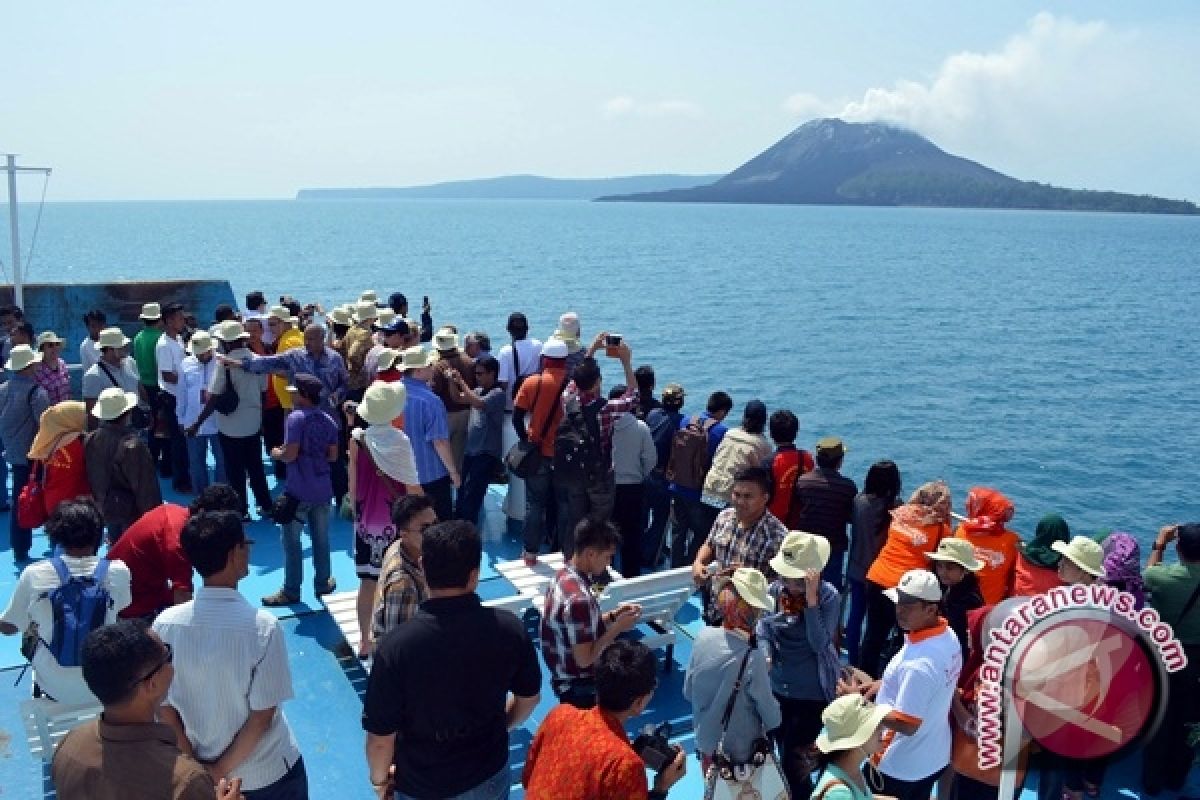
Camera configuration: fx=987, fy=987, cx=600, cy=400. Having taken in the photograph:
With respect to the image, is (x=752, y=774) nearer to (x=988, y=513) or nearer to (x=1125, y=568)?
(x=988, y=513)

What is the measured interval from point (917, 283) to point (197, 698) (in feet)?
218

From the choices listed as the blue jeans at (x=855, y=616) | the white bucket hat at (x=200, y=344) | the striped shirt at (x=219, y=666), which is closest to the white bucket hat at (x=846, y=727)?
the striped shirt at (x=219, y=666)

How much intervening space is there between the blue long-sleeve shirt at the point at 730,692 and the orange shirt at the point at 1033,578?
1985 mm

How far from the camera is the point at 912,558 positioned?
5867mm

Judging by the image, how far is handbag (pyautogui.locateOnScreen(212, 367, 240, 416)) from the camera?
8.59 meters

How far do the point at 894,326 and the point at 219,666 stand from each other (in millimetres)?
43759

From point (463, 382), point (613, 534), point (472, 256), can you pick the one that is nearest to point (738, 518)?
point (613, 534)

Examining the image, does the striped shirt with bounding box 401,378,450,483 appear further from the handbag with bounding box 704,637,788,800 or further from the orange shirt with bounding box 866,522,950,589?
the handbag with bounding box 704,637,788,800

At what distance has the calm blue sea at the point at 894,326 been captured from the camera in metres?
23.8

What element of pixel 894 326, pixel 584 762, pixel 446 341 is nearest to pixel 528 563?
A: pixel 446 341

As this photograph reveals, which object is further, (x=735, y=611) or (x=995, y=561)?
(x=995, y=561)

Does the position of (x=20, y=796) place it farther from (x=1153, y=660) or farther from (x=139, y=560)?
(x=1153, y=660)

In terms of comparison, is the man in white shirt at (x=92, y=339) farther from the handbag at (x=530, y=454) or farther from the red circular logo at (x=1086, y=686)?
the red circular logo at (x=1086, y=686)

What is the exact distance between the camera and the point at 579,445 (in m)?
7.29
